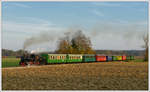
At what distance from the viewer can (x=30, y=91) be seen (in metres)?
14.6

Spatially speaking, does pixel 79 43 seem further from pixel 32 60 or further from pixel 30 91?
pixel 30 91

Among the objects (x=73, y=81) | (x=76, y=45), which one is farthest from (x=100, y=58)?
(x=73, y=81)

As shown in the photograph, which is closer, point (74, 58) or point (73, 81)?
point (73, 81)

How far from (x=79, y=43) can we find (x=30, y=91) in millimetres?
56407

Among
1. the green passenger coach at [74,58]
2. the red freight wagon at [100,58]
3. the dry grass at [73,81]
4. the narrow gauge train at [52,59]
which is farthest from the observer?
the red freight wagon at [100,58]

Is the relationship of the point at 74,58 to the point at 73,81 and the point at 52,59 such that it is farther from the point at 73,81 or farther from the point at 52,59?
the point at 73,81

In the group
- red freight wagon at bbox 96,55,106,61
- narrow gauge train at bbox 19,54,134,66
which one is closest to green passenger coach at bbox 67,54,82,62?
narrow gauge train at bbox 19,54,134,66

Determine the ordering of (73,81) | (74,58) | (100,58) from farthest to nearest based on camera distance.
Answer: (100,58)
(74,58)
(73,81)

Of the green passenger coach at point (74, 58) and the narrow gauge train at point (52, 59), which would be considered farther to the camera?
the green passenger coach at point (74, 58)

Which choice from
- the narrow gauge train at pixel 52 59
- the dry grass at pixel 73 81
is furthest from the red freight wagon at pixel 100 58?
the dry grass at pixel 73 81

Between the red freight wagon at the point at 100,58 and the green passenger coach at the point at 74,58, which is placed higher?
the green passenger coach at the point at 74,58

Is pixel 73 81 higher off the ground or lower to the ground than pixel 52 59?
lower

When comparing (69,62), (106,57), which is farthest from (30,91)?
(106,57)

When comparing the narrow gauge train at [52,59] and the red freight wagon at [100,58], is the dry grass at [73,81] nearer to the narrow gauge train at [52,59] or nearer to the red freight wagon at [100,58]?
the narrow gauge train at [52,59]
